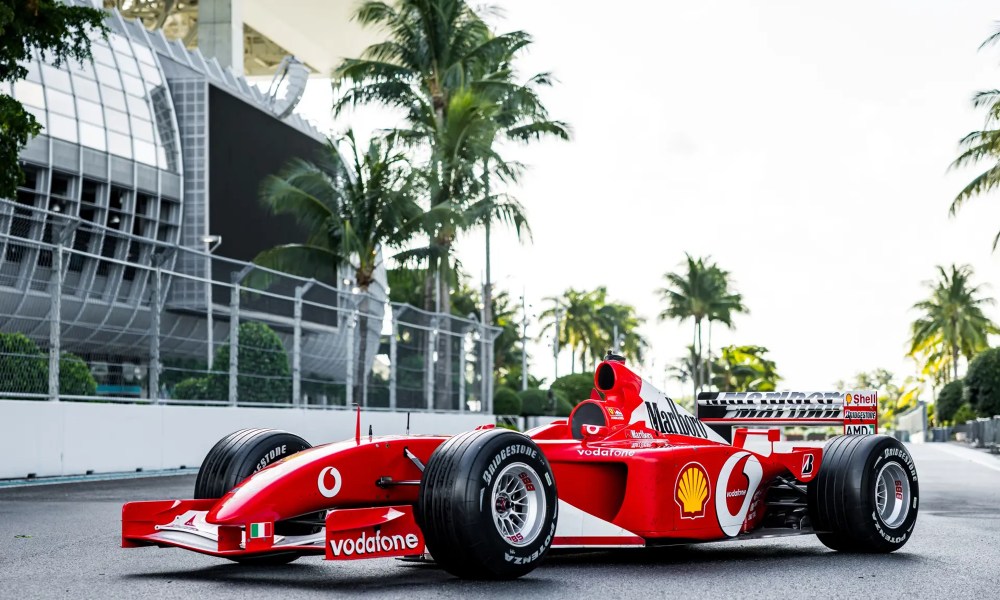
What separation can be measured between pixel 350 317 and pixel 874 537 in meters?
16.0

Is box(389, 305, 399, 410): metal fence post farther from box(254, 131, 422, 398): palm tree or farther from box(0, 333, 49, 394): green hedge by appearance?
box(0, 333, 49, 394): green hedge

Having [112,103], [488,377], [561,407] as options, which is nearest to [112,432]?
[488,377]

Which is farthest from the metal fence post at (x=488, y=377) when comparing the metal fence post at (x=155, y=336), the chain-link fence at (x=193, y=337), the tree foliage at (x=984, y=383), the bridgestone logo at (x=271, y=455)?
the bridgestone logo at (x=271, y=455)

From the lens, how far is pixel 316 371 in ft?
69.7

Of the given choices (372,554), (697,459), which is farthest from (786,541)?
(372,554)

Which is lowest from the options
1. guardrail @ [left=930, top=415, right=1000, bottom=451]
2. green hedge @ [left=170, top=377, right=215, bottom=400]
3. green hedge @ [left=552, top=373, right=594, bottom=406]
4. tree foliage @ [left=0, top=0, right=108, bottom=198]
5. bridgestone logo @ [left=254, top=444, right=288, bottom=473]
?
guardrail @ [left=930, top=415, right=1000, bottom=451]

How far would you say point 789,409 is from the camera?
8.39 metres

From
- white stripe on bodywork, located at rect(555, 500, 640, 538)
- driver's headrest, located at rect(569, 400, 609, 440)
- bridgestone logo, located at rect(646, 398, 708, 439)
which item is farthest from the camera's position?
bridgestone logo, located at rect(646, 398, 708, 439)

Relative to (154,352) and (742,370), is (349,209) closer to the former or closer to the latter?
(154,352)

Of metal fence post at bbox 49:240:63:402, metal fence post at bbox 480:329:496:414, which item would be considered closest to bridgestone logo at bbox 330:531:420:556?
metal fence post at bbox 49:240:63:402

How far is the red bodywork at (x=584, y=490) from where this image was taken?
5488 millimetres

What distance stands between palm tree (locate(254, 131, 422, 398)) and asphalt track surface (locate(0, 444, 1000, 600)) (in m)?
19.2

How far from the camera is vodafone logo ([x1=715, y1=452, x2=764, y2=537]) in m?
6.86

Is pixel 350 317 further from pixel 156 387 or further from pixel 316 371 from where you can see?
pixel 156 387
